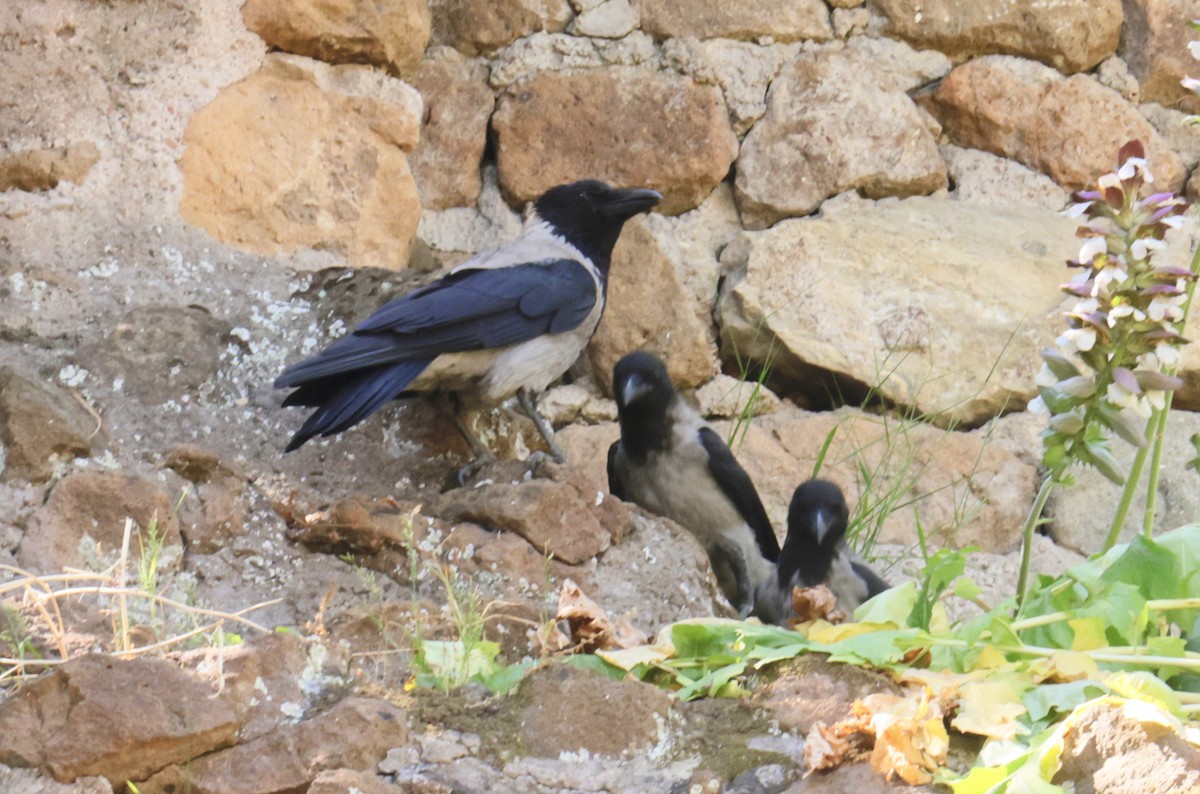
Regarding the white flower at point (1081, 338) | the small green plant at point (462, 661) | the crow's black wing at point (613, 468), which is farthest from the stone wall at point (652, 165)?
the white flower at point (1081, 338)

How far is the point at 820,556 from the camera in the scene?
315cm

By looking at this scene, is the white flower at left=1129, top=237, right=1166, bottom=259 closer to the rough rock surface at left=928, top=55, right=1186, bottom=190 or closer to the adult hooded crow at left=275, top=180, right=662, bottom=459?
the adult hooded crow at left=275, top=180, right=662, bottom=459

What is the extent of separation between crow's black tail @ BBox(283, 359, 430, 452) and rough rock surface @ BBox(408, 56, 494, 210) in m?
0.80

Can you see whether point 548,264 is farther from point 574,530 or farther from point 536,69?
point 574,530

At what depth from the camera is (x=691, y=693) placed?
1872mm

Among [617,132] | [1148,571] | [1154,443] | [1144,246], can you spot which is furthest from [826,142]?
[1148,571]

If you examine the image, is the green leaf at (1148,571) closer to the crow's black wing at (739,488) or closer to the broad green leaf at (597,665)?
the broad green leaf at (597,665)

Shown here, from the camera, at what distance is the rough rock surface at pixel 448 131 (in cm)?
379

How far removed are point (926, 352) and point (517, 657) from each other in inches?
72.5

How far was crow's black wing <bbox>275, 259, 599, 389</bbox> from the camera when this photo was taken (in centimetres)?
300

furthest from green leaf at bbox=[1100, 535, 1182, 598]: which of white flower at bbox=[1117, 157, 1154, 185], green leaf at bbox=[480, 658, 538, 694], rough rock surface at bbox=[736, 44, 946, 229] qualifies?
rough rock surface at bbox=[736, 44, 946, 229]

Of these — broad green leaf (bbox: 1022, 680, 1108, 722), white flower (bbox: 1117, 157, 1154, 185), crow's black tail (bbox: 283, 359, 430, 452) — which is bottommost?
crow's black tail (bbox: 283, 359, 430, 452)

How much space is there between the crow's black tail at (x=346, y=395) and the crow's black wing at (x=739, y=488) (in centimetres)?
84

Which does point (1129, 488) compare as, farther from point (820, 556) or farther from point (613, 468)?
point (613, 468)
